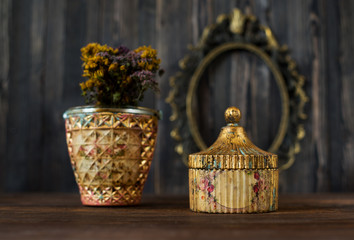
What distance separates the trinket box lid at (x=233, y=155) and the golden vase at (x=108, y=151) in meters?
0.17

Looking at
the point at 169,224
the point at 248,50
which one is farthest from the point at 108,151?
the point at 248,50

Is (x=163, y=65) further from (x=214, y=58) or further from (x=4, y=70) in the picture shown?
(x=4, y=70)

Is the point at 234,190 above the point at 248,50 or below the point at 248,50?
below

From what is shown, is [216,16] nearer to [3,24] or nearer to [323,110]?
[323,110]

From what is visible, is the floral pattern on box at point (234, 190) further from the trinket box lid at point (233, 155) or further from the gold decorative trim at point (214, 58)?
the gold decorative trim at point (214, 58)

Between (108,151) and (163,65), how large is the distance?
68 cm

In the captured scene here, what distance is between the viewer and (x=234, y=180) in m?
0.71

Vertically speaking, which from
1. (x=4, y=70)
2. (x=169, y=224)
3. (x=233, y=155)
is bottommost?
(x=169, y=224)

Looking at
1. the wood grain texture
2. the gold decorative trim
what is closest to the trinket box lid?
the gold decorative trim

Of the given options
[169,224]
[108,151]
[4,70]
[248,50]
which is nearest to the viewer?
[169,224]

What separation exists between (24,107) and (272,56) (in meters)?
1.00

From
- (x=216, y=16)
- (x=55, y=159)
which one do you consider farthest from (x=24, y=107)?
(x=216, y=16)

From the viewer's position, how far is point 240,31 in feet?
4.63

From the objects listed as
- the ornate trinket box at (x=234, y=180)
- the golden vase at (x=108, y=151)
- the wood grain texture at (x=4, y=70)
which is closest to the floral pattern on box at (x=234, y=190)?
the ornate trinket box at (x=234, y=180)
